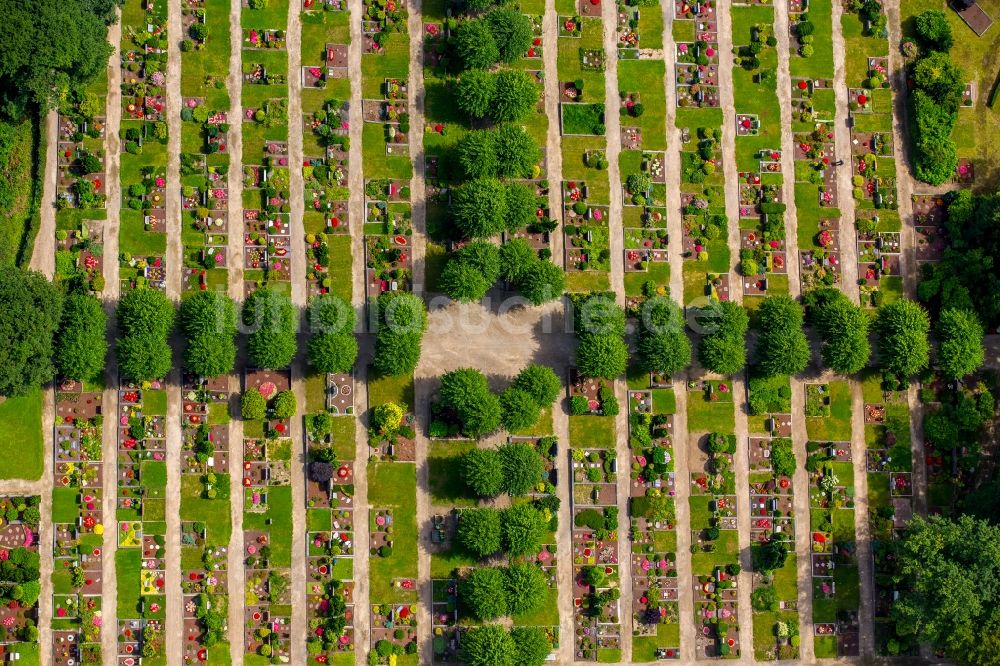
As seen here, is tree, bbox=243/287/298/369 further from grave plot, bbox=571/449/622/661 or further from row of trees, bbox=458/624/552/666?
row of trees, bbox=458/624/552/666

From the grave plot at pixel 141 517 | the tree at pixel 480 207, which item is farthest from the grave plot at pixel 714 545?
the grave plot at pixel 141 517

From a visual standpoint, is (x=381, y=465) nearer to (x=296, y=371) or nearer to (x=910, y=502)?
(x=296, y=371)

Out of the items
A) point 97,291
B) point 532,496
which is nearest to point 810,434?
point 532,496

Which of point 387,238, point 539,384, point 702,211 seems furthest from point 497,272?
point 702,211

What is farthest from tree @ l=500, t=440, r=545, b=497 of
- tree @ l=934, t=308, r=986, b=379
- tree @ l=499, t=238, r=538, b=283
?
tree @ l=934, t=308, r=986, b=379

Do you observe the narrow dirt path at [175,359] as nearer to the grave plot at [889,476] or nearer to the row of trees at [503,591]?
the row of trees at [503,591]

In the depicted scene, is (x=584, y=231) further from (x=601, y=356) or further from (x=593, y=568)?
(x=593, y=568)
